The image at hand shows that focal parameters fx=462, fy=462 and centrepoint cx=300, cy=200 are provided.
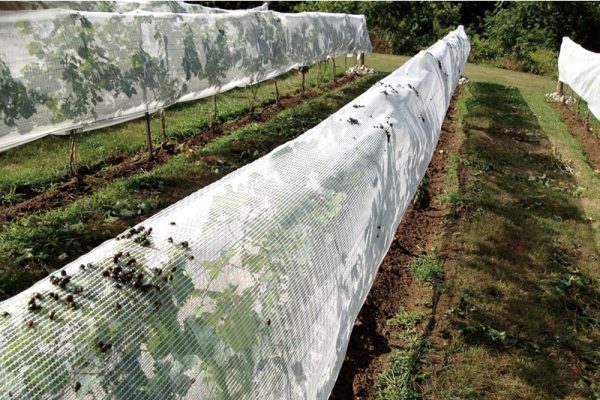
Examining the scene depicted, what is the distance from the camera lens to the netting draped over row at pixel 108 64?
4.71 m

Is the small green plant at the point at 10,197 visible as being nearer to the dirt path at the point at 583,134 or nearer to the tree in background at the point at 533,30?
the dirt path at the point at 583,134

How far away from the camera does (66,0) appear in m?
7.88

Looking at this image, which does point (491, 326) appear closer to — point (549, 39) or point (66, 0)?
point (66, 0)

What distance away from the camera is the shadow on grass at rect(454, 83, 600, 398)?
3.67 m

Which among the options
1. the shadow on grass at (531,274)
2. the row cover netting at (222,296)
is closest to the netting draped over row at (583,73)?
the shadow on grass at (531,274)

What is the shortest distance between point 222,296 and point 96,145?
624 cm

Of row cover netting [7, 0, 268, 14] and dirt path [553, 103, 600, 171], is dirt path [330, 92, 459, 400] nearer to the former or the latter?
dirt path [553, 103, 600, 171]

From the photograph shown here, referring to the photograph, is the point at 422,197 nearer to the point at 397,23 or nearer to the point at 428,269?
the point at 428,269

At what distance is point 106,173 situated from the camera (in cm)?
608

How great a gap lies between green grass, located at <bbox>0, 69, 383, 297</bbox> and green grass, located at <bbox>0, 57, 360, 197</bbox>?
30.2 inches

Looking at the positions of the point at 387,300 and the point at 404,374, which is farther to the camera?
the point at 387,300

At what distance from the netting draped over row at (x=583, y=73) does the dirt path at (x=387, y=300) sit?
567cm

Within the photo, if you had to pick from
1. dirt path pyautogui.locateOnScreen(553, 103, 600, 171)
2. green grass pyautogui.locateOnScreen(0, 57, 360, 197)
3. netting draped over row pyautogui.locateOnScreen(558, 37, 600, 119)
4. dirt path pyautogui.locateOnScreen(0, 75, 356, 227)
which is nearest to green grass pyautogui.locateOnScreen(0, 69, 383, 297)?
dirt path pyautogui.locateOnScreen(0, 75, 356, 227)

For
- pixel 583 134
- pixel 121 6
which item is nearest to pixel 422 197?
pixel 583 134
